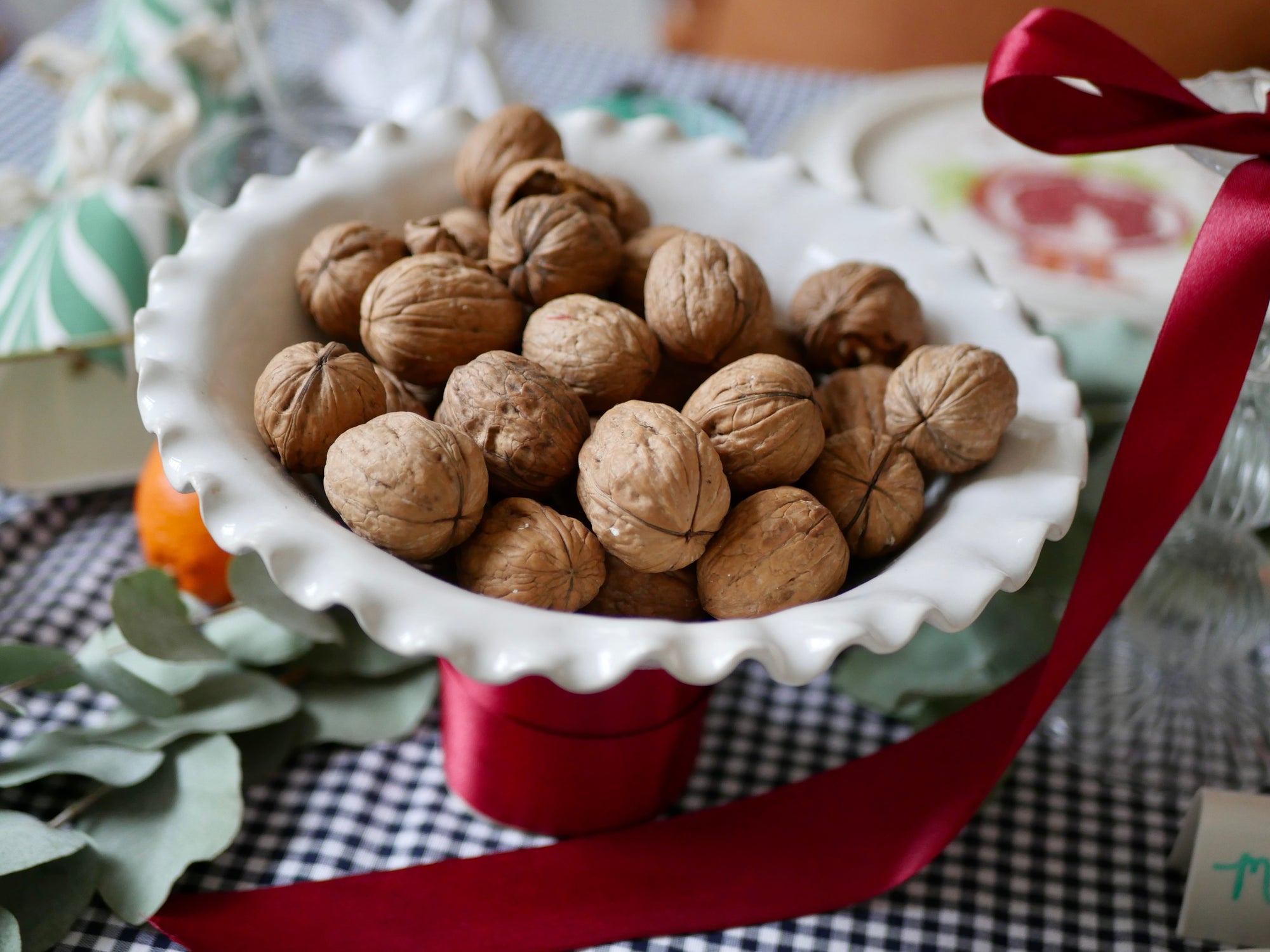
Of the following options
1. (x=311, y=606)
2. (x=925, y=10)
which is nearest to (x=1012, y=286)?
(x=311, y=606)

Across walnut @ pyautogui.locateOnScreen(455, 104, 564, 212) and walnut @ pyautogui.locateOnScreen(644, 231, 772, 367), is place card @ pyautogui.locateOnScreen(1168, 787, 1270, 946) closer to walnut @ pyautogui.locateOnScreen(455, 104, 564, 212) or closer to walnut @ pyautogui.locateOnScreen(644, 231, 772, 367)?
walnut @ pyautogui.locateOnScreen(644, 231, 772, 367)

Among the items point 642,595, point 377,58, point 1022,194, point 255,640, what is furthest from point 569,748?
point 377,58

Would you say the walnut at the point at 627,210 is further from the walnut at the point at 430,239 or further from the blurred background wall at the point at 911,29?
the blurred background wall at the point at 911,29

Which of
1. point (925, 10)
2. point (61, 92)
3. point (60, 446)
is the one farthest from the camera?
point (925, 10)

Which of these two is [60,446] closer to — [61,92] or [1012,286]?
[61,92]

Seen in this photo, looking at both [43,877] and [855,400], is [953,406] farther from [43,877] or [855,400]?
[43,877]

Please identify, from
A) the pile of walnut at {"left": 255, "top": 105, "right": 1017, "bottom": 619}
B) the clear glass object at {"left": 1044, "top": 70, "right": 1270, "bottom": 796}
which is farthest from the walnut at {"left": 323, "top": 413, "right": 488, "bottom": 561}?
the clear glass object at {"left": 1044, "top": 70, "right": 1270, "bottom": 796}
